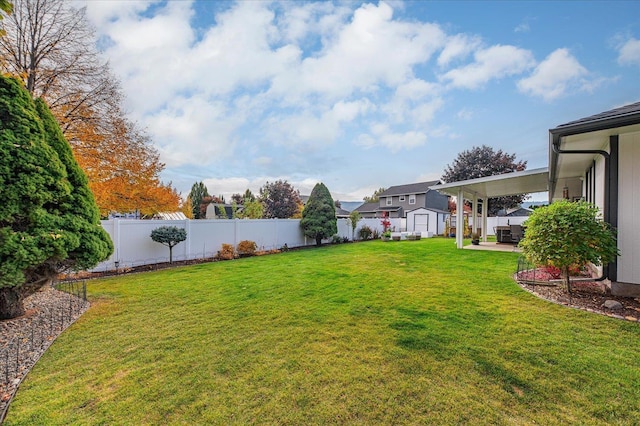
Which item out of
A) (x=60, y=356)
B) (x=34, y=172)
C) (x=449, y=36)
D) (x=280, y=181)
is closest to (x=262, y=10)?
(x=449, y=36)

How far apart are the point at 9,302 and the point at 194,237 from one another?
21.2ft

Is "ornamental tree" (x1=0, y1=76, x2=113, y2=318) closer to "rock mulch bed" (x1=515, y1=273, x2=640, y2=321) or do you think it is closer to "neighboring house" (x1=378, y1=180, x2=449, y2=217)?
"rock mulch bed" (x1=515, y1=273, x2=640, y2=321)

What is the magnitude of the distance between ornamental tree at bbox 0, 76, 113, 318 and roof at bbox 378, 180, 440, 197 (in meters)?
32.3

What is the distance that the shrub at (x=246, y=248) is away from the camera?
11945 mm

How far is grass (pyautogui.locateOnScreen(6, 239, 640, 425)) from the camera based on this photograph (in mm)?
2238

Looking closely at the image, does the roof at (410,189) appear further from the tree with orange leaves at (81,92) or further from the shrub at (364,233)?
the tree with orange leaves at (81,92)

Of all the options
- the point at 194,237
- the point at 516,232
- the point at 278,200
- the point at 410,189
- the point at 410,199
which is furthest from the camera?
the point at 410,189

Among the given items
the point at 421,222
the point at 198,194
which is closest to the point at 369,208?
the point at 421,222

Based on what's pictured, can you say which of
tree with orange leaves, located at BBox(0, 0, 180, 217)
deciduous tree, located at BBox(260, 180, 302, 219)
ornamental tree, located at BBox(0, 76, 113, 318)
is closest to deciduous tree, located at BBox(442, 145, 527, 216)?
deciduous tree, located at BBox(260, 180, 302, 219)

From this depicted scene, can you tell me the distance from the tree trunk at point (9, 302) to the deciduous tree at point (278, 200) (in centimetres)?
2177

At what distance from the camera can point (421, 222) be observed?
77.9 feet

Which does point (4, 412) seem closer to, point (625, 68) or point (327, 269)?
point (327, 269)

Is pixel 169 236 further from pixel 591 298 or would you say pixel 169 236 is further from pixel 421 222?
pixel 421 222

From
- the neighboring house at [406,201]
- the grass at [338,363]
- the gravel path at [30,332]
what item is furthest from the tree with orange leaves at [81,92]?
the neighboring house at [406,201]
